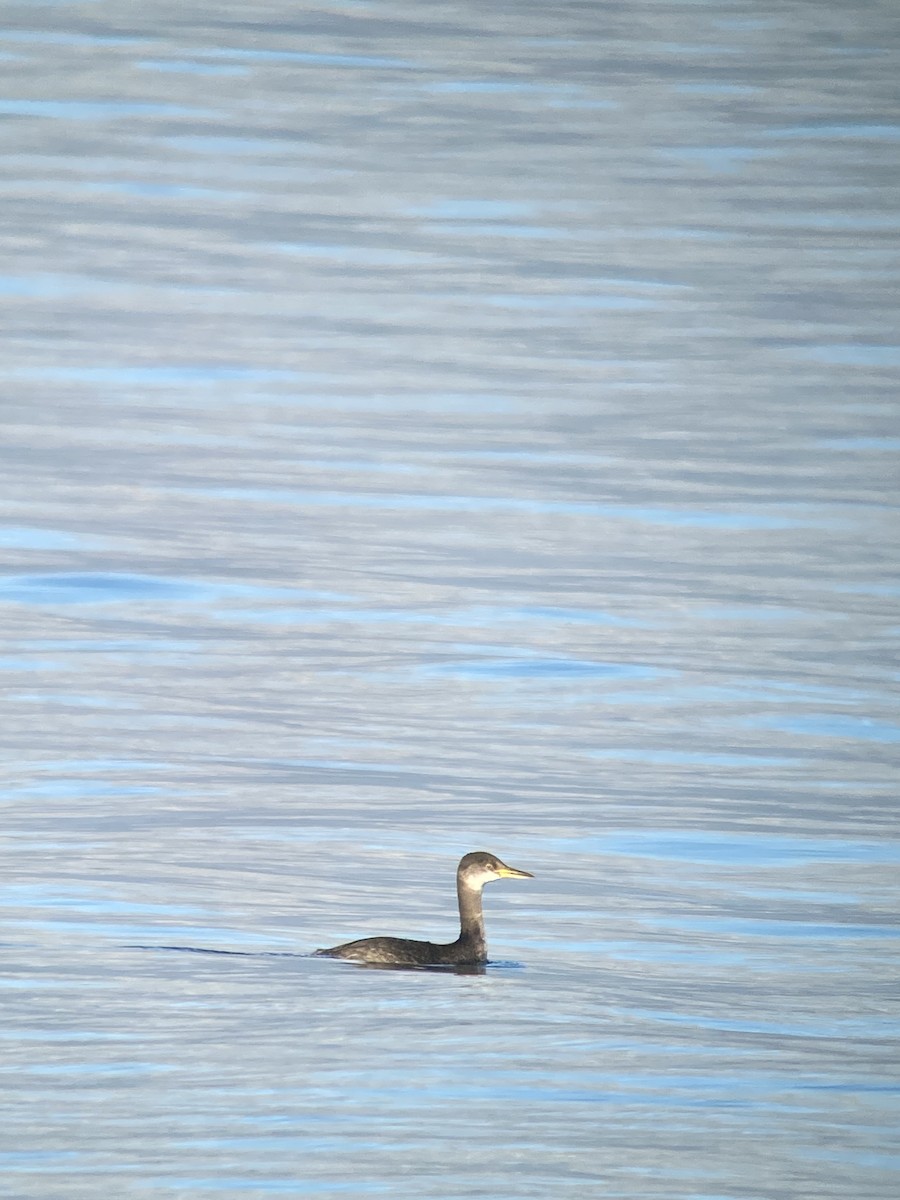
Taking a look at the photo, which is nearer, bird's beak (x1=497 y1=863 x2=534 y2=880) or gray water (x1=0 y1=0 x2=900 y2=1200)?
gray water (x1=0 y1=0 x2=900 y2=1200)

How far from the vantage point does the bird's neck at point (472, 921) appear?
395 inches

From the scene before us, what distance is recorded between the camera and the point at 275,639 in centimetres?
1530

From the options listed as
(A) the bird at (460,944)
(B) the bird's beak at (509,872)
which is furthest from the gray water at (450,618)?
(B) the bird's beak at (509,872)

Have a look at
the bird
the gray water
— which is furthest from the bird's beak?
the gray water

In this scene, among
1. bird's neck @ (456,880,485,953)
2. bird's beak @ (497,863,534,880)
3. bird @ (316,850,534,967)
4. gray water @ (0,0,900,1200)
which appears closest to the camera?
gray water @ (0,0,900,1200)

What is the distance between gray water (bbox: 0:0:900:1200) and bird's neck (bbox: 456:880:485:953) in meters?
0.14

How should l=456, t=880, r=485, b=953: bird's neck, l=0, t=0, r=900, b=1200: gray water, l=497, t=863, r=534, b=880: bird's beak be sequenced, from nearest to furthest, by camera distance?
l=0, t=0, r=900, b=1200: gray water
l=456, t=880, r=485, b=953: bird's neck
l=497, t=863, r=534, b=880: bird's beak

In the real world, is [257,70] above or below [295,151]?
above

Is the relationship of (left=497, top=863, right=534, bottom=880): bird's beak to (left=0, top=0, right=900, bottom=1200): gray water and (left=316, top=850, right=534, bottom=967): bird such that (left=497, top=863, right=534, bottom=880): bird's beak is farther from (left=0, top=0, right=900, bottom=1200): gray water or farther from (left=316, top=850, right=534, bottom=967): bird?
(left=0, top=0, right=900, bottom=1200): gray water

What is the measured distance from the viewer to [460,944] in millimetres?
9961

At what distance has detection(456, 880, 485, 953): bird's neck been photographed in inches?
395

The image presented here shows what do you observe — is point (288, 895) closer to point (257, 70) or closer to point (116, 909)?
point (116, 909)

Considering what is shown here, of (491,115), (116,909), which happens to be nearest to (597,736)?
(116,909)

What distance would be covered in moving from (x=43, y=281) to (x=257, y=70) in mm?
10700
